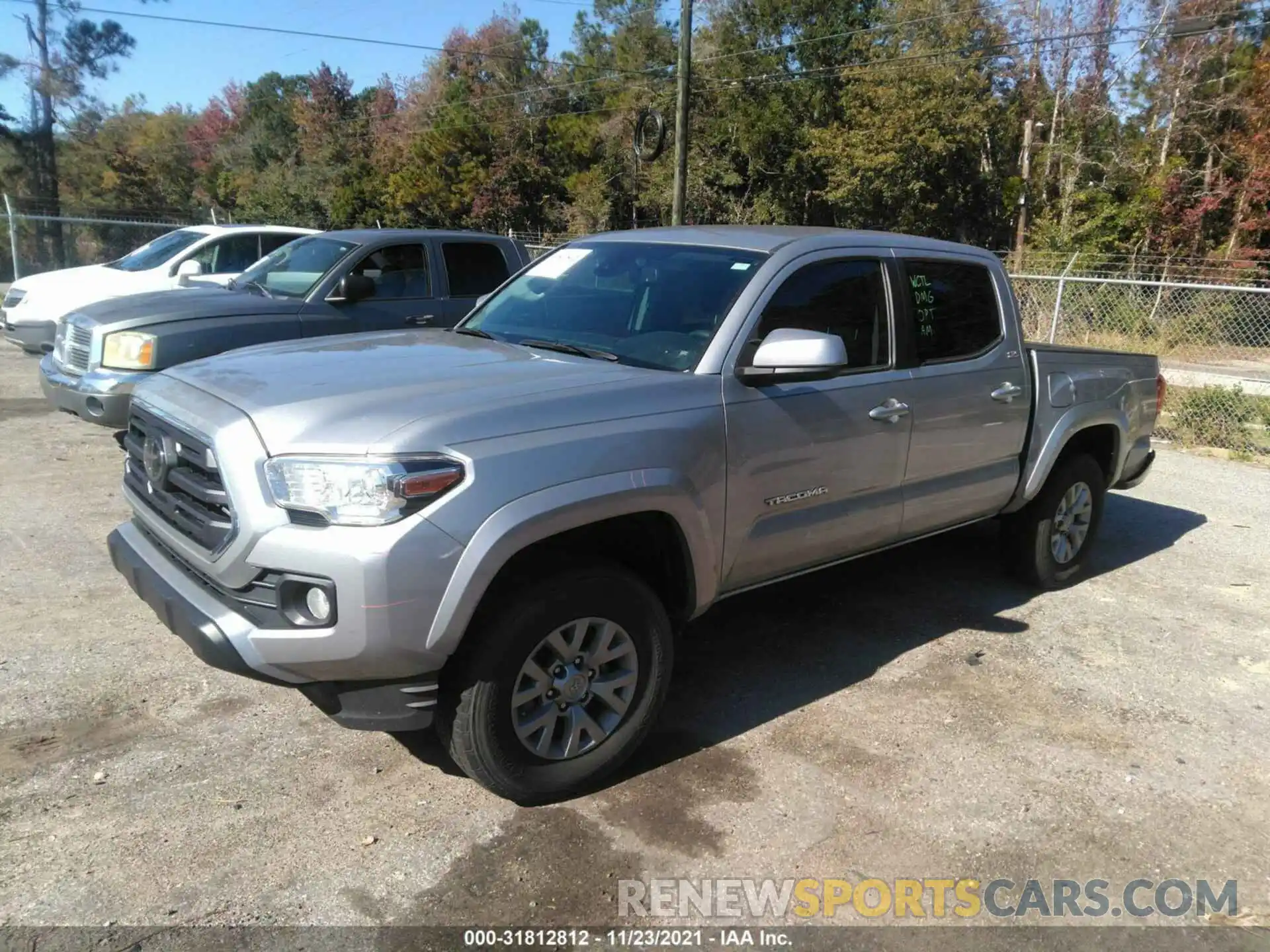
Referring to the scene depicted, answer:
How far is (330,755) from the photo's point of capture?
3.46 metres

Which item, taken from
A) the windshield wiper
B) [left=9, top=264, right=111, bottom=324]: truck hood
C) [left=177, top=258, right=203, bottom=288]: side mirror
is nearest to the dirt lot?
the windshield wiper

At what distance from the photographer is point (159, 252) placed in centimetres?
1095

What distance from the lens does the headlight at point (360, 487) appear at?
2.71 m

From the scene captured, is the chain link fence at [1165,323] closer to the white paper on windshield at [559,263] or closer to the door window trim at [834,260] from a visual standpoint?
the door window trim at [834,260]

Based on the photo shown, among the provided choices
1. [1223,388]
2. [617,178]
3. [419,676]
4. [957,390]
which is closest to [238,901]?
[419,676]

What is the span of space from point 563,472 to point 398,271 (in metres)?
5.44

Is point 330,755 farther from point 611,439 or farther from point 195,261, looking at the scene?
point 195,261

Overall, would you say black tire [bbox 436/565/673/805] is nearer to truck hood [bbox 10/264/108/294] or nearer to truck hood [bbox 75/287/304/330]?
truck hood [bbox 75/287/304/330]

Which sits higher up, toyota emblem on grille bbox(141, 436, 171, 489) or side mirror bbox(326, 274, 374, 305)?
side mirror bbox(326, 274, 374, 305)

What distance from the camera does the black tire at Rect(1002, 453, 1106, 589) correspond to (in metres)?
5.33

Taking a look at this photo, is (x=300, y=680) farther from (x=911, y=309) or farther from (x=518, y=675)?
(x=911, y=309)

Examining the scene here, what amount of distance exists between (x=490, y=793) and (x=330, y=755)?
0.63m

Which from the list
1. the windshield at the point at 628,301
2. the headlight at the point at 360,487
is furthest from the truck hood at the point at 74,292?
the headlight at the point at 360,487

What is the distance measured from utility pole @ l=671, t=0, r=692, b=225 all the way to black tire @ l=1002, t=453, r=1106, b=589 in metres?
13.0
